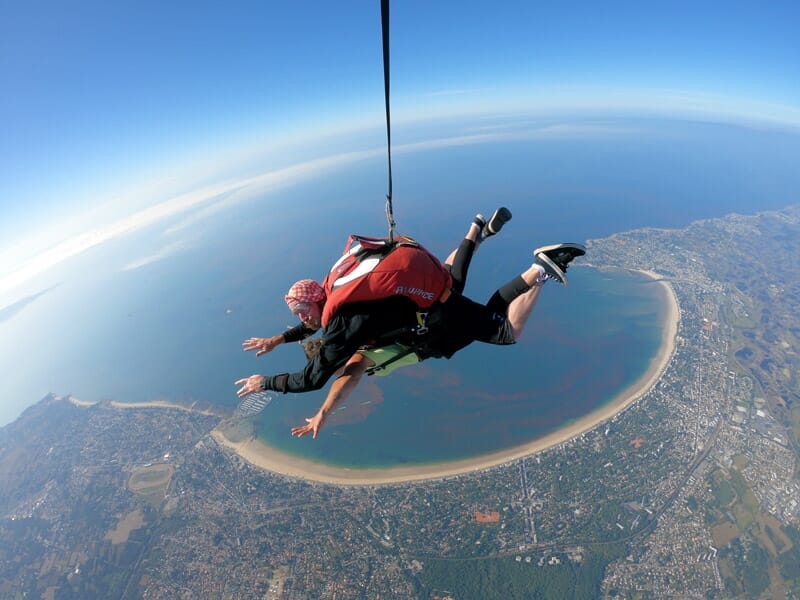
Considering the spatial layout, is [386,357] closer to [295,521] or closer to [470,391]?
[295,521]

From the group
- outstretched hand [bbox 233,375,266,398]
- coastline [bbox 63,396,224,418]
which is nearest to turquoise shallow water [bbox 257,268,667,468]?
coastline [bbox 63,396,224,418]

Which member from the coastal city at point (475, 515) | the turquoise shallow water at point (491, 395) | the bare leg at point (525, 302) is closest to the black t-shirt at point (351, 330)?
the bare leg at point (525, 302)

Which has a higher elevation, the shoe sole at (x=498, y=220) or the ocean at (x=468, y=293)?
the shoe sole at (x=498, y=220)

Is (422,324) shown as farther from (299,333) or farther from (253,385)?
(253,385)

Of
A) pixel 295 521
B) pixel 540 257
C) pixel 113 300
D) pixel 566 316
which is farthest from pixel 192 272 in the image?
pixel 540 257

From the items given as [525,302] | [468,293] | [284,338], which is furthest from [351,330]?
[468,293]

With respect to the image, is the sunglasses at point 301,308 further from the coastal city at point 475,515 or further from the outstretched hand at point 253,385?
the coastal city at point 475,515
